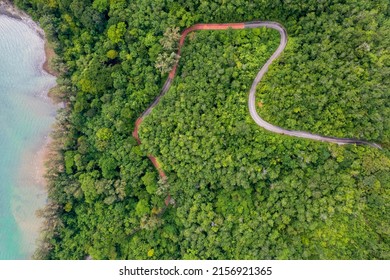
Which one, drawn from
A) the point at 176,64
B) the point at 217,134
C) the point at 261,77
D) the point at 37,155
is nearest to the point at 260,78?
the point at 261,77

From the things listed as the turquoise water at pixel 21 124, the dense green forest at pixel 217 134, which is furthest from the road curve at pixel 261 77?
the turquoise water at pixel 21 124

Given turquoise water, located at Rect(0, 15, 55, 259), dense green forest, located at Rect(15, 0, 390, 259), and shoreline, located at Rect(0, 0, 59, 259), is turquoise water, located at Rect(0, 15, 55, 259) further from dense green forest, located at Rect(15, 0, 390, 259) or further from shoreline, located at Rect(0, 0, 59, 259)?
dense green forest, located at Rect(15, 0, 390, 259)

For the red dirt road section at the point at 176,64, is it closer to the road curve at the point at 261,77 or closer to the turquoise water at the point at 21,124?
the road curve at the point at 261,77

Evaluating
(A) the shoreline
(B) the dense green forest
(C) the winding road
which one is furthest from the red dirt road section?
(A) the shoreline

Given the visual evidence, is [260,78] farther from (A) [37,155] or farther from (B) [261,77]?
(A) [37,155]

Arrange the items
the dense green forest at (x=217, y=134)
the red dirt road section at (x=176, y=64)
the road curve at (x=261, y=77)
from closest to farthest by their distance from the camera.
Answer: the dense green forest at (x=217, y=134), the road curve at (x=261, y=77), the red dirt road section at (x=176, y=64)

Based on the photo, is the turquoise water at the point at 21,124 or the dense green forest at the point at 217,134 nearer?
the dense green forest at the point at 217,134
